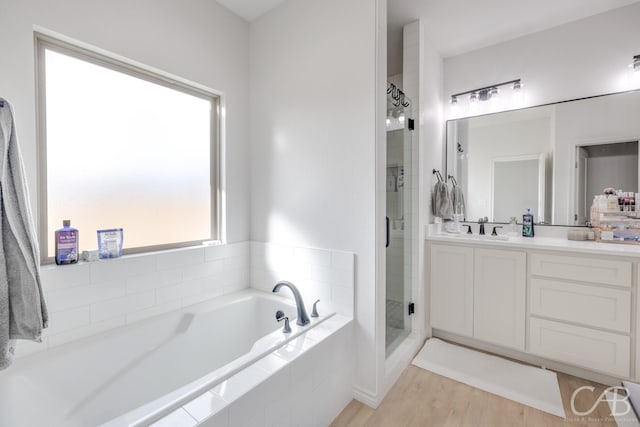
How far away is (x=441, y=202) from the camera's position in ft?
8.45

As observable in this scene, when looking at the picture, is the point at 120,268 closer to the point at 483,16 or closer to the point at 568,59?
the point at 483,16

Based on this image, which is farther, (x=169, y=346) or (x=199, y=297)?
(x=199, y=297)

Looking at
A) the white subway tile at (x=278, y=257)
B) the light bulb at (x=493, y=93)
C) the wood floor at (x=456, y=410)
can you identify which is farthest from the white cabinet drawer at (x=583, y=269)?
the white subway tile at (x=278, y=257)

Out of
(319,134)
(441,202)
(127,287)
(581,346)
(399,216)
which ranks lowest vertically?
(581,346)

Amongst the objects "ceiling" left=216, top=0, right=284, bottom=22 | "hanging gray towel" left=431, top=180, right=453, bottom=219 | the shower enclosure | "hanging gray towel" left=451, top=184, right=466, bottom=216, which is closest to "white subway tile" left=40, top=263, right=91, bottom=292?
the shower enclosure

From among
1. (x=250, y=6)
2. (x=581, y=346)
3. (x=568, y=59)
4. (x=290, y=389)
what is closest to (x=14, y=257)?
(x=290, y=389)

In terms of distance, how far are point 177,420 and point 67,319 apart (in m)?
0.94

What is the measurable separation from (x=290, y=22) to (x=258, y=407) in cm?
233

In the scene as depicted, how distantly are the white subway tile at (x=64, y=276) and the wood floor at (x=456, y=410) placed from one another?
1.57 meters

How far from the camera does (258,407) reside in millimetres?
1114

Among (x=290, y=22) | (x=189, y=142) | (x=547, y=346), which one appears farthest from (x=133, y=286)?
(x=547, y=346)

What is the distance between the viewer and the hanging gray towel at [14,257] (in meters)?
0.87

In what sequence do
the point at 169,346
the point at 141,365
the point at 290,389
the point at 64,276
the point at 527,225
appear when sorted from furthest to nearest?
the point at 527,225 → the point at 169,346 → the point at 141,365 → the point at 64,276 → the point at 290,389

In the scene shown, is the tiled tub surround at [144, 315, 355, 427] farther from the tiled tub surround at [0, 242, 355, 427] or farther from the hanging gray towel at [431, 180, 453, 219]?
the hanging gray towel at [431, 180, 453, 219]
